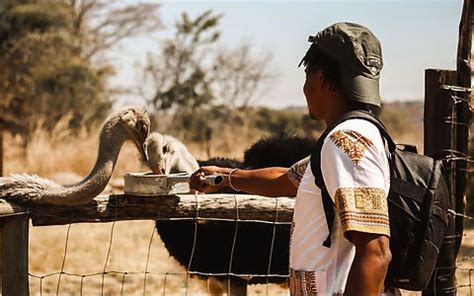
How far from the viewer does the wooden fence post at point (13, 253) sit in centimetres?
362

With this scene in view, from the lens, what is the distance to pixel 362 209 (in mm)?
2162

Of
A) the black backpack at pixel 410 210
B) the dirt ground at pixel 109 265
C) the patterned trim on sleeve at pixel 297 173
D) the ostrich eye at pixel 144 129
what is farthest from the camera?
the dirt ground at pixel 109 265

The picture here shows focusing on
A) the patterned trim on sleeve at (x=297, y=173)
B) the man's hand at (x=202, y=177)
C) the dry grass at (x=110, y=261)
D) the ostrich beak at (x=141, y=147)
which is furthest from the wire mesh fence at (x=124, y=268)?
the patterned trim on sleeve at (x=297, y=173)

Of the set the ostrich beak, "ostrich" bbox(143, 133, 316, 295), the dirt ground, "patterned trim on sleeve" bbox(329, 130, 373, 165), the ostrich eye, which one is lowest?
the dirt ground

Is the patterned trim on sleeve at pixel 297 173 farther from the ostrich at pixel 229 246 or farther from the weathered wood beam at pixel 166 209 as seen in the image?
the ostrich at pixel 229 246

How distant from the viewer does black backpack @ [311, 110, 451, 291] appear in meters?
2.29

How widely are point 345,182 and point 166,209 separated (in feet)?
6.11

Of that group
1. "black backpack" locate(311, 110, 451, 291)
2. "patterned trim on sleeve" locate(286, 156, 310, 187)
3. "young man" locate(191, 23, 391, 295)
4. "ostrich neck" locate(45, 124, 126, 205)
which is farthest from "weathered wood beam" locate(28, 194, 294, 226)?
"black backpack" locate(311, 110, 451, 291)

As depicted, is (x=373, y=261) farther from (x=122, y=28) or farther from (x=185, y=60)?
(x=122, y=28)

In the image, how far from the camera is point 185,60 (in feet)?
93.5

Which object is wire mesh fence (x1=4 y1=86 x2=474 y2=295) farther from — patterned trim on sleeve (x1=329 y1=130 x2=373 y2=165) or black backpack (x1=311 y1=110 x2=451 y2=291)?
patterned trim on sleeve (x1=329 y1=130 x2=373 y2=165)

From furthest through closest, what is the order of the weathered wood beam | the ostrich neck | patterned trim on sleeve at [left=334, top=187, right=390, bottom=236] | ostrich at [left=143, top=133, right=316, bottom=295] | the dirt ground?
the dirt ground → ostrich at [left=143, top=133, right=316, bottom=295] → the weathered wood beam → the ostrich neck → patterned trim on sleeve at [left=334, top=187, right=390, bottom=236]

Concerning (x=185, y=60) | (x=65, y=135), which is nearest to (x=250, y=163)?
(x=65, y=135)

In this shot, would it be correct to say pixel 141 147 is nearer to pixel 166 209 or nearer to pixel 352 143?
pixel 166 209
